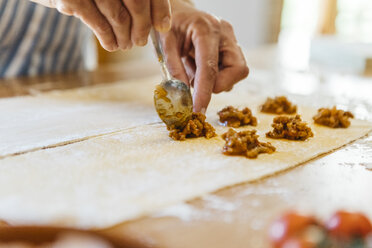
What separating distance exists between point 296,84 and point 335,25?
398cm

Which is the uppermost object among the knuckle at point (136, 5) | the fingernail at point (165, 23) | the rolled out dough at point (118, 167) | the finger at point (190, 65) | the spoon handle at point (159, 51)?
the knuckle at point (136, 5)

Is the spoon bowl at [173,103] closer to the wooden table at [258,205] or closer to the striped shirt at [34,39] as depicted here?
the wooden table at [258,205]

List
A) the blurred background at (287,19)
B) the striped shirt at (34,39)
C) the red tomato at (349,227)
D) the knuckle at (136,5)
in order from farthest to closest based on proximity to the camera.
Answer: the blurred background at (287,19) < the striped shirt at (34,39) < the knuckle at (136,5) < the red tomato at (349,227)

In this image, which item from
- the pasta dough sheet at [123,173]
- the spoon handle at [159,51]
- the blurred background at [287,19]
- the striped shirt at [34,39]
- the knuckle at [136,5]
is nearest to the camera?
the pasta dough sheet at [123,173]

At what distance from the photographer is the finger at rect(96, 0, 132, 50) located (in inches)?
41.4

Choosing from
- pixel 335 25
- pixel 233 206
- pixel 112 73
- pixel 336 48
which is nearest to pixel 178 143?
pixel 233 206

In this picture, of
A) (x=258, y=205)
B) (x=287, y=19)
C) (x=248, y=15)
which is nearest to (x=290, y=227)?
(x=258, y=205)

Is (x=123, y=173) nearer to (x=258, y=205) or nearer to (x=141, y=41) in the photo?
(x=258, y=205)

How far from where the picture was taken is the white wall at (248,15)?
205 inches

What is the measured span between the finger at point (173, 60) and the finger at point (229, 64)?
12 cm

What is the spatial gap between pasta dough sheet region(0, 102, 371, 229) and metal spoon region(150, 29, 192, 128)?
0.05 metres

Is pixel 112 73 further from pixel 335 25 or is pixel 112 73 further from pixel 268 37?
pixel 335 25

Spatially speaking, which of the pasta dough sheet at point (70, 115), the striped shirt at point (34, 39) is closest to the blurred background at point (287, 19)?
the striped shirt at point (34, 39)

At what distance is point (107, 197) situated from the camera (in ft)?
2.46
